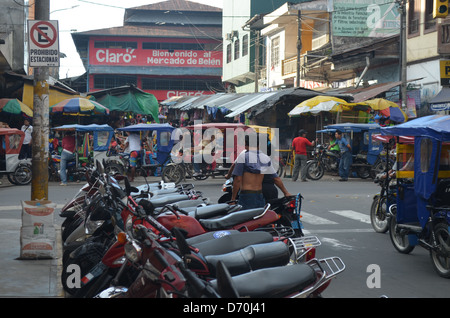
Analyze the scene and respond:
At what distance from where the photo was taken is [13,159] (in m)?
19.7

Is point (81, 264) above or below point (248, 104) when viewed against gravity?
below

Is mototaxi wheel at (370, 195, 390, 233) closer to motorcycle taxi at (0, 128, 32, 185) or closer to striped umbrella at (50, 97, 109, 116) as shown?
motorcycle taxi at (0, 128, 32, 185)

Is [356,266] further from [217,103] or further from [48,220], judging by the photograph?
[217,103]

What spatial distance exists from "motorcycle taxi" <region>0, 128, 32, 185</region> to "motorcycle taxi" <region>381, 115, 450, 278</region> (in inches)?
520

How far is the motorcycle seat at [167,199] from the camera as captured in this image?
938 cm

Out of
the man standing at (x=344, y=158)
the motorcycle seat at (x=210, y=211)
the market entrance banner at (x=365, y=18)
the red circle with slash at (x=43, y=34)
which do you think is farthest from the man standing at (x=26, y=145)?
the motorcycle seat at (x=210, y=211)

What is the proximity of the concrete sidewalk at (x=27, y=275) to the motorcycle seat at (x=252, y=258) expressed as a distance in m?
2.39

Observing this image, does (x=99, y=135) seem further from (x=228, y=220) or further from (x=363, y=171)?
(x=228, y=220)

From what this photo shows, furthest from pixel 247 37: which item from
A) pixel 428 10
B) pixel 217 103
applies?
pixel 428 10

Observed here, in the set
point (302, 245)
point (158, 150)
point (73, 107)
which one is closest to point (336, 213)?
point (302, 245)

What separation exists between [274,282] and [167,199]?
523 centimetres

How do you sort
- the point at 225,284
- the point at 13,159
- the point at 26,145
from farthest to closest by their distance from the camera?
1. the point at 26,145
2. the point at 13,159
3. the point at 225,284

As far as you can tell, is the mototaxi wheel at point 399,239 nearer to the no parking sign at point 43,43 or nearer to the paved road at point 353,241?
the paved road at point 353,241

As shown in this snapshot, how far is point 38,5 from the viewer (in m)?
9.33
